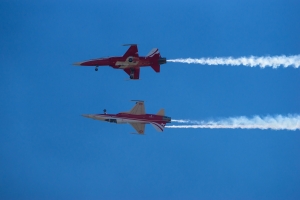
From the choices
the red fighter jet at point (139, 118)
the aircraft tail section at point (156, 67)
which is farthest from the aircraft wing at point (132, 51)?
the red fighter jet at point (139, 118)

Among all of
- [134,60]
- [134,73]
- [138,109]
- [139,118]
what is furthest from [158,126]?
[134,60]

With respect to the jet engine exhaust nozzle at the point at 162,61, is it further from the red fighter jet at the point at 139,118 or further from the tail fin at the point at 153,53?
the red fighter jet at the point at 139,118

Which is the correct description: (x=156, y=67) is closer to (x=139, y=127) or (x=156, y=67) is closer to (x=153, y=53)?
(x=153, y=53)

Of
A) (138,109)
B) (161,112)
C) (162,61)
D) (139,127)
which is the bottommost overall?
(139,127)

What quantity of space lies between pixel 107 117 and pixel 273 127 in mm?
14275

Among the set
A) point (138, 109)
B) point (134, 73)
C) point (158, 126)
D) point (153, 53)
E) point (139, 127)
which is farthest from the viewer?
point (139, 127)

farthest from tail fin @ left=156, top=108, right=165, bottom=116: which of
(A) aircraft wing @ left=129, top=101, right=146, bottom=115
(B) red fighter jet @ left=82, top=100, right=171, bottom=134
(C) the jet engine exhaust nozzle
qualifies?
(C) the jet engine exhaust nozzle

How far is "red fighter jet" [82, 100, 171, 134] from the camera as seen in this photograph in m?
37.0

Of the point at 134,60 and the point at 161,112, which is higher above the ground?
the point at 134,60

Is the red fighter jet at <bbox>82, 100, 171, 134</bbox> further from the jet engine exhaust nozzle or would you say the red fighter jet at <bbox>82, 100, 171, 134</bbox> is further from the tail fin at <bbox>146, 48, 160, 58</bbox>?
the tail fin at <bbox>146, 48, 160, 58</bbox>

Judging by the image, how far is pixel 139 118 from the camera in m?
37.3

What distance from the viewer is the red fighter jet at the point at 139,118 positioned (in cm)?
3697

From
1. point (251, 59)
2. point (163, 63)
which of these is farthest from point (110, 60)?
point (251, 59)

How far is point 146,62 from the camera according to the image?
36406 millimetres
